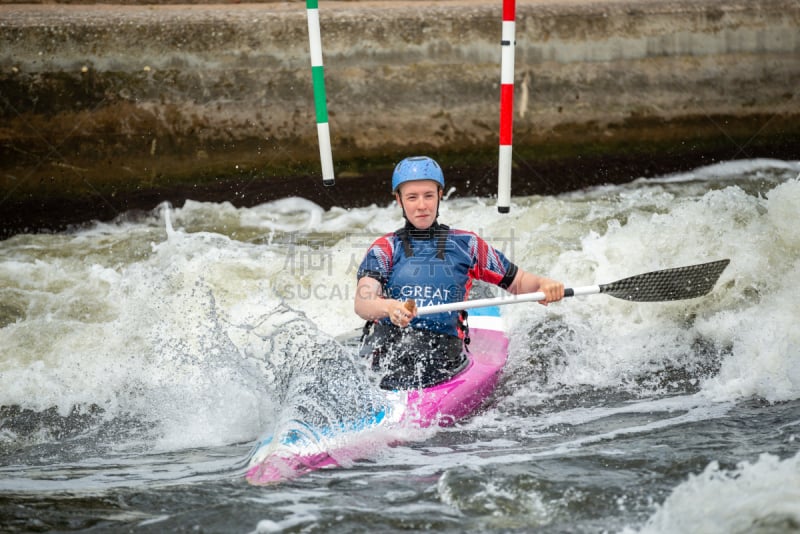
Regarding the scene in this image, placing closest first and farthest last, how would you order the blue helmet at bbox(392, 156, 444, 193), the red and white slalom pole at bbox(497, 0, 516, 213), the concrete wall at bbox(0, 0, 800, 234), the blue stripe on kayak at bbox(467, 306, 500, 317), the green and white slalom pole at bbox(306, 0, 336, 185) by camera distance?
the blue helmet at bbox(392, 156, 444, 193)
the blue stripe on kayak at bbox(467, 306, 500, 317)
the red and white slalom pole at bbox(497, 0, 516, 213)
the green and white slalom pole at bbox(306, 0, 336, 185)
the concrete wall at bbox(0, 0, 800, 234)

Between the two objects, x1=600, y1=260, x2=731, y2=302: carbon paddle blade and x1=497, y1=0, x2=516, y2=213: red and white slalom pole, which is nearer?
x1=600, y1=260, x2=731, y2=302: carbon paddle blade

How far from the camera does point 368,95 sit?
7.39m

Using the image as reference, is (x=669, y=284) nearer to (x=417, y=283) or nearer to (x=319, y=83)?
(x=417, y=283)

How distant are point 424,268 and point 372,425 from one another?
78 centimetres

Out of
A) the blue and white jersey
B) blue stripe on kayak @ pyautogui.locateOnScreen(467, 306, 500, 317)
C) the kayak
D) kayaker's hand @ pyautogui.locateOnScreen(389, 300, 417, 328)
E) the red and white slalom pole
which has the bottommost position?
the kayak

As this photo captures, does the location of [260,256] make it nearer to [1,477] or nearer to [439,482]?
[1,477]

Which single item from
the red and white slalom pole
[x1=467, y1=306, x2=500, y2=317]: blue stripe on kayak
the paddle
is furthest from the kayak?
the red and white slalom pole

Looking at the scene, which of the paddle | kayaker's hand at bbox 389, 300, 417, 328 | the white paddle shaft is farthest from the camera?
the paddle

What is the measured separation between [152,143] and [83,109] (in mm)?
635

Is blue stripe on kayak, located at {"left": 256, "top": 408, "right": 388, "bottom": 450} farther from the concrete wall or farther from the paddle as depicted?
the concrete wall

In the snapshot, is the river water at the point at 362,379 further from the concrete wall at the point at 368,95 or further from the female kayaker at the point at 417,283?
the concrete wall at the point at 368,95

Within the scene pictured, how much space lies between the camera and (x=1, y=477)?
325 cm

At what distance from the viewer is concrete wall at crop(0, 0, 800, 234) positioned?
6973 millimetres

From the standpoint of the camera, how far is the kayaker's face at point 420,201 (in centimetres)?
372
